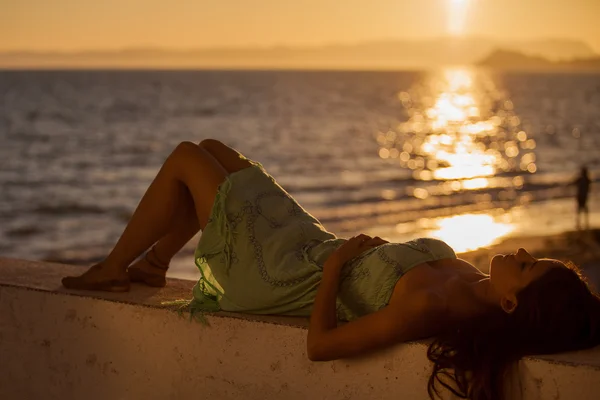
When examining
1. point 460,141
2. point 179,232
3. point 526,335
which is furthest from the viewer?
point 460,141

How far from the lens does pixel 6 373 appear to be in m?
3.62

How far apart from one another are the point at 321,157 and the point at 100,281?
84.6 ft

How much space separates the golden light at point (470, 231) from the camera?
12969mm

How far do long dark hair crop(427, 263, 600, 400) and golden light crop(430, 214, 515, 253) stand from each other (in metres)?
9.64

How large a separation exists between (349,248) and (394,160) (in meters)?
25.9

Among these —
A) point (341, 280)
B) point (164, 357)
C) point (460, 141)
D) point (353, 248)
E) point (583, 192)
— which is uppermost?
point (460, 141)

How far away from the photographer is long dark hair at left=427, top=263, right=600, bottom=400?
265 centimetres

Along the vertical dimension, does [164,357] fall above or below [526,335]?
below

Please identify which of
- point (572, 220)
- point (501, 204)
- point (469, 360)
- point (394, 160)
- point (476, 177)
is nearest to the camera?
point (469, 360)

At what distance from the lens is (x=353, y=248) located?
3.08m

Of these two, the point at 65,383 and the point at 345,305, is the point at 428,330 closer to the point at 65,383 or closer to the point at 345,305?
the point at 345,305

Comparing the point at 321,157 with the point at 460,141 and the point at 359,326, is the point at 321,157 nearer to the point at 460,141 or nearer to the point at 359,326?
the point at 460,141

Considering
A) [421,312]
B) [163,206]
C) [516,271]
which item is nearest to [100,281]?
[163,206]

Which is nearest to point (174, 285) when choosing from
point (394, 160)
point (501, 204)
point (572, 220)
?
point (572, 220)
